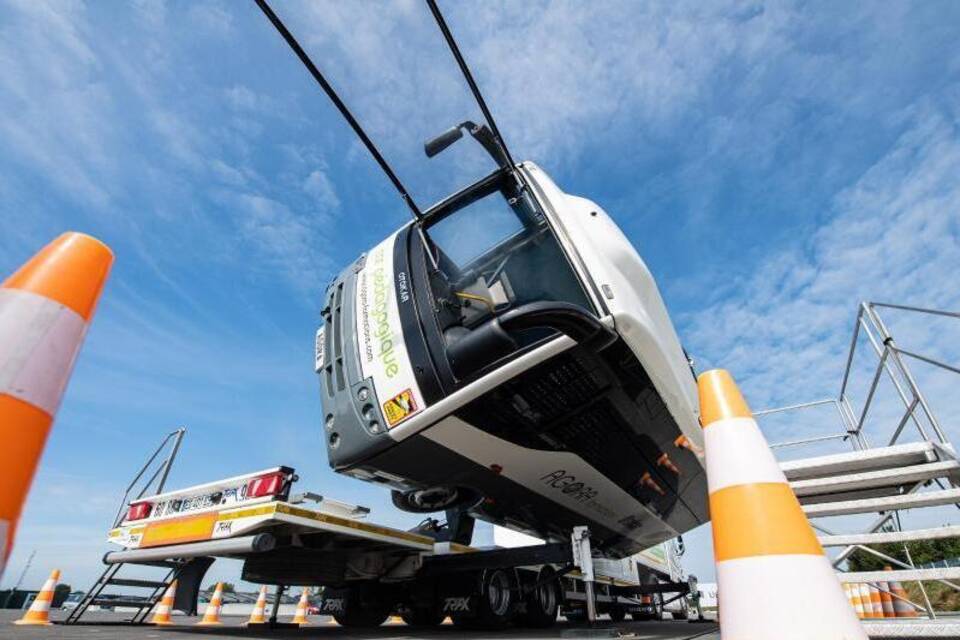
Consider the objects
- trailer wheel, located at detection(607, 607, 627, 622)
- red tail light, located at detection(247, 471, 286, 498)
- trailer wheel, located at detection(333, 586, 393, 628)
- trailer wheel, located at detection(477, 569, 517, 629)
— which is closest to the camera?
red tail light, located at detection(247, 471, 286, 498)

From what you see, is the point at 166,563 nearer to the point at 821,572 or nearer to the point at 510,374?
the point at 510,374

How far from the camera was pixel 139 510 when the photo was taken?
4.32 metres

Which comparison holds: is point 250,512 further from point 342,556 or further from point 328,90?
point 328,90

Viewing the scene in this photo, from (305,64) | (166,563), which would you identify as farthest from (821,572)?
(166,563)

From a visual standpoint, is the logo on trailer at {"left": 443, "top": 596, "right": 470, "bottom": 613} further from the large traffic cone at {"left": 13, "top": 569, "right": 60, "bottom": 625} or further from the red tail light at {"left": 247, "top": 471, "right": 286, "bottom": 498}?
the large traffic cone at {"left": 13, "top": 569, "right": 60, "bottom": 625}

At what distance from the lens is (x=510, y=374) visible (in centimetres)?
350

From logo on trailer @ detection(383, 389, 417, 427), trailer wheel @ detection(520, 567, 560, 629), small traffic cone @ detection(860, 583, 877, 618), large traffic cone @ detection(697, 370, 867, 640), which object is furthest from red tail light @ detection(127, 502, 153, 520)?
small traffic cone @ detection(860, 583, 877, 618)

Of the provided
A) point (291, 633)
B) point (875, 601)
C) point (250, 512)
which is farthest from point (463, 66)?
point (875, 601)

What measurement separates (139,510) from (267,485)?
177 centimetres

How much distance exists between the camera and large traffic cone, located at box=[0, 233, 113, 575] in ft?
3.34

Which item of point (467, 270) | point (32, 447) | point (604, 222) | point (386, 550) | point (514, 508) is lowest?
point (32, 447)

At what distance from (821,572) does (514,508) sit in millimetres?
4200

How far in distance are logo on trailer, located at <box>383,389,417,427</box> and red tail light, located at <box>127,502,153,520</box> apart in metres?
2.31

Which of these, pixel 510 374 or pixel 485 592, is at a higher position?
pixel 510 374
